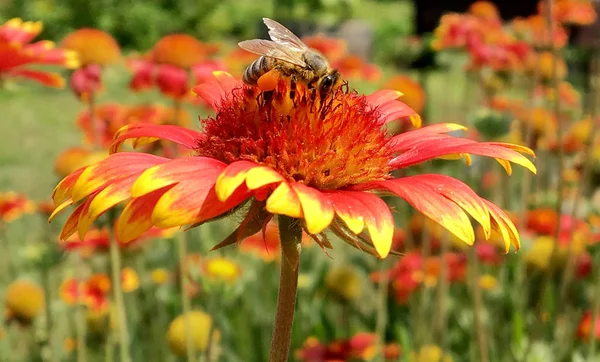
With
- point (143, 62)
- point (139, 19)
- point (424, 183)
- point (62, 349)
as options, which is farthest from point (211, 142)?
point (139, 19)

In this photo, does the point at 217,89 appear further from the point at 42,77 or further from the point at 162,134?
the point at 42,77

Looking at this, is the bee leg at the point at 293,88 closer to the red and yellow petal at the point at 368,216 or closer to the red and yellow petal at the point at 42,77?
the red and yellow petal at the point at 368,216

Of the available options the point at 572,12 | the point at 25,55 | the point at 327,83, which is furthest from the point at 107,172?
the point at 572,12

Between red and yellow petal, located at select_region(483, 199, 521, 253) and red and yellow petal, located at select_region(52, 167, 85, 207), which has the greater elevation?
red and yellow petal, located at select_region(52, 167, 85, 207)

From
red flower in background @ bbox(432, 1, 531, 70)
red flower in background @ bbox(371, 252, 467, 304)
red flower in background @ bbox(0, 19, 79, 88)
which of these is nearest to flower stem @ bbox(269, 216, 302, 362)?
red flower in background @ bbox(0, 19, 79, 88)

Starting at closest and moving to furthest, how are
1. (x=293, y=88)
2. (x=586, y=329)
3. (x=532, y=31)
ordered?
(x=293, y=88)
(x=586, y=329)
(x=532, y=31)

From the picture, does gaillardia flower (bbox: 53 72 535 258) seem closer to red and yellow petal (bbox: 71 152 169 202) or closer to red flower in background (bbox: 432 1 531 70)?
red and yellow petal (bbox: 71 152 169 202)

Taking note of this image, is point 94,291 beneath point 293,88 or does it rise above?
beneath
